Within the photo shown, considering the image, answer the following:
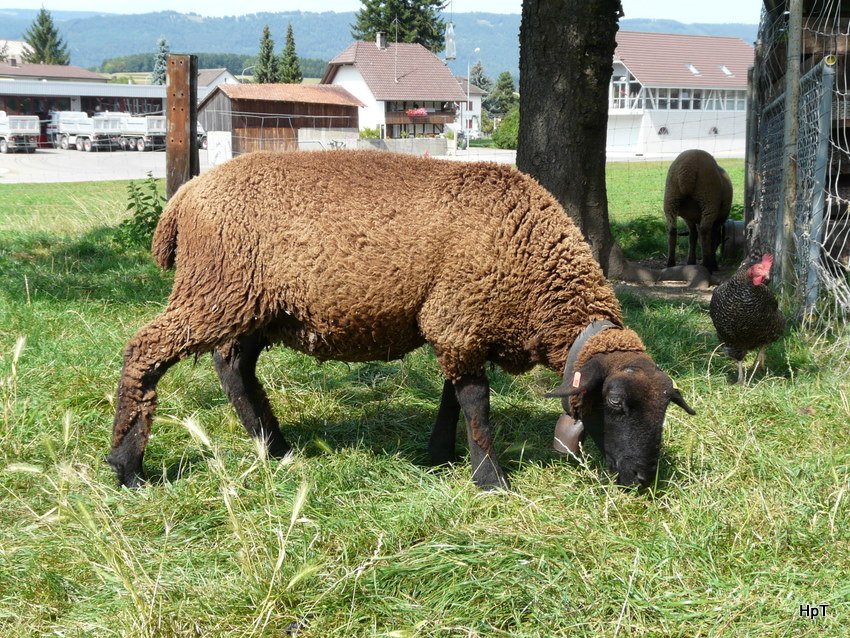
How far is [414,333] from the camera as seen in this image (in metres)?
4.60

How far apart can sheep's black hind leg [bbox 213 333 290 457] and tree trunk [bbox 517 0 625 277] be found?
3.72m

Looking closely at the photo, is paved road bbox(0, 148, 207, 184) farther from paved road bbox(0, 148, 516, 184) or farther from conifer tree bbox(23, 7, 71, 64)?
conifer tree bbox(23, 7, 71, 64)

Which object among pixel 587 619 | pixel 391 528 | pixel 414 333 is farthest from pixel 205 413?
pixel 587 619

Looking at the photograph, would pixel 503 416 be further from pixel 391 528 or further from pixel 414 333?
pixel 391 528

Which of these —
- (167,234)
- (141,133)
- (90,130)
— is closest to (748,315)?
(167,234)

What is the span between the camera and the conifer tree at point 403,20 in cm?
8900

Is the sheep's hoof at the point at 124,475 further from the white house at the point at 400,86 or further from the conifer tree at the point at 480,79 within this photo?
the conifer tree at the point at 480,79

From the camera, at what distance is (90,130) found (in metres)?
50.0

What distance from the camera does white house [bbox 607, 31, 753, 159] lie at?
66938 mm

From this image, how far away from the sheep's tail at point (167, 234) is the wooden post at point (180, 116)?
3782mm

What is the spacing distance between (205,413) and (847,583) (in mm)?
3808

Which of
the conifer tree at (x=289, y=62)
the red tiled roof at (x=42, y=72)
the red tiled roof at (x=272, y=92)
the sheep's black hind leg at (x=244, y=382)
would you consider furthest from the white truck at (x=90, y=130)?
the red tiled roof at (x=42, y=72)

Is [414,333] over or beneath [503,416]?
over

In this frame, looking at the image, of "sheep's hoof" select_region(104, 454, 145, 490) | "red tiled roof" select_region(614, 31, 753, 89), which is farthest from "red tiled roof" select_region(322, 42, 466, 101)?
"sheep's hoof" select_region(104, 454, 145, 490)
